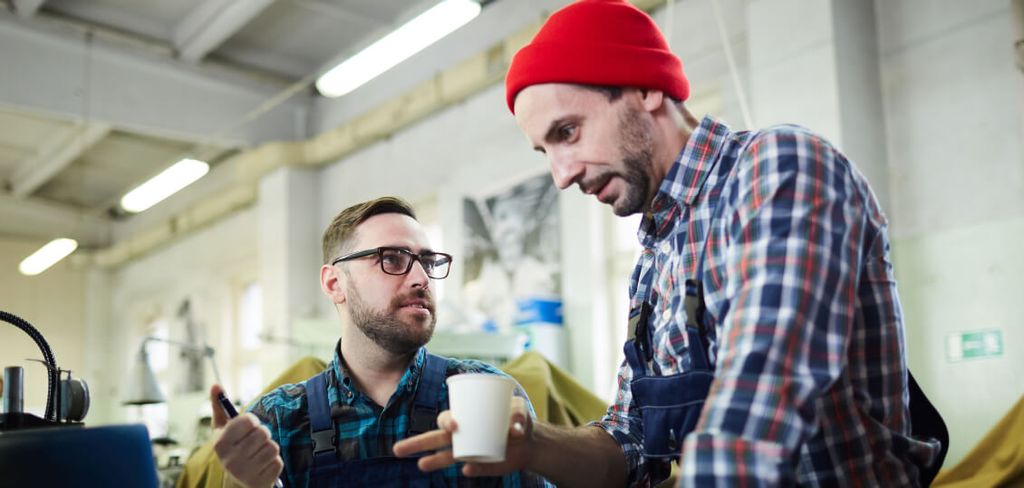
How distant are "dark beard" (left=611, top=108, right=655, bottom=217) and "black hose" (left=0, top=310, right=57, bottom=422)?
2.94 feet

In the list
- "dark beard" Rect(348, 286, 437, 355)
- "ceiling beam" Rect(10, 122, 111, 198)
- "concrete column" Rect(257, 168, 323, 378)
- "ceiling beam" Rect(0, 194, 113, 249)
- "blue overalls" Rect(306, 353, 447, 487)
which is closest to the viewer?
"blue overalls" Rect(306, 353, 447, 487)

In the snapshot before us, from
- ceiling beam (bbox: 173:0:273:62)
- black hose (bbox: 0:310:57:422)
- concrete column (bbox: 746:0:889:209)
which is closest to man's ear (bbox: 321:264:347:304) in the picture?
black hose (bbox: 0:310:57:422)

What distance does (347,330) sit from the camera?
7.16 ft

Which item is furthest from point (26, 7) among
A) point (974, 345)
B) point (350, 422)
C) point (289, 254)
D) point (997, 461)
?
point (997, 461)

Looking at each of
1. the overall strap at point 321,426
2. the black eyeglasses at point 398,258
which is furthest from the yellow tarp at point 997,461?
the overall strap at point 321,426

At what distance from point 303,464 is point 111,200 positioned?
36.9ft

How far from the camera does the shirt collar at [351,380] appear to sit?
2010 mm

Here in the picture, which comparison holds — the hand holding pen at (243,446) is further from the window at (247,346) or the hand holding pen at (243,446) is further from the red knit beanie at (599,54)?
the window at (247,346)

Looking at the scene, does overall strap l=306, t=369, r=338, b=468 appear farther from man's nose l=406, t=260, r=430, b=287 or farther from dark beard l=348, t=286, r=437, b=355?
man's nose l=406, t=260, r=430, b=287

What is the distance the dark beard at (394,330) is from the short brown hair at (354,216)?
0.21m

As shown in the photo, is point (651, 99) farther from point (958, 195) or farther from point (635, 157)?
point (958, 195)

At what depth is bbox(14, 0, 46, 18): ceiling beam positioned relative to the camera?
704cm

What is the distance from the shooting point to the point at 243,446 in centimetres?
→ 134

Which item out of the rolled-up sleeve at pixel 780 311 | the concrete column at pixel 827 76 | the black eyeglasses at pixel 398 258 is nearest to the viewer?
the rolled-up sleeve at pixel 780 311
